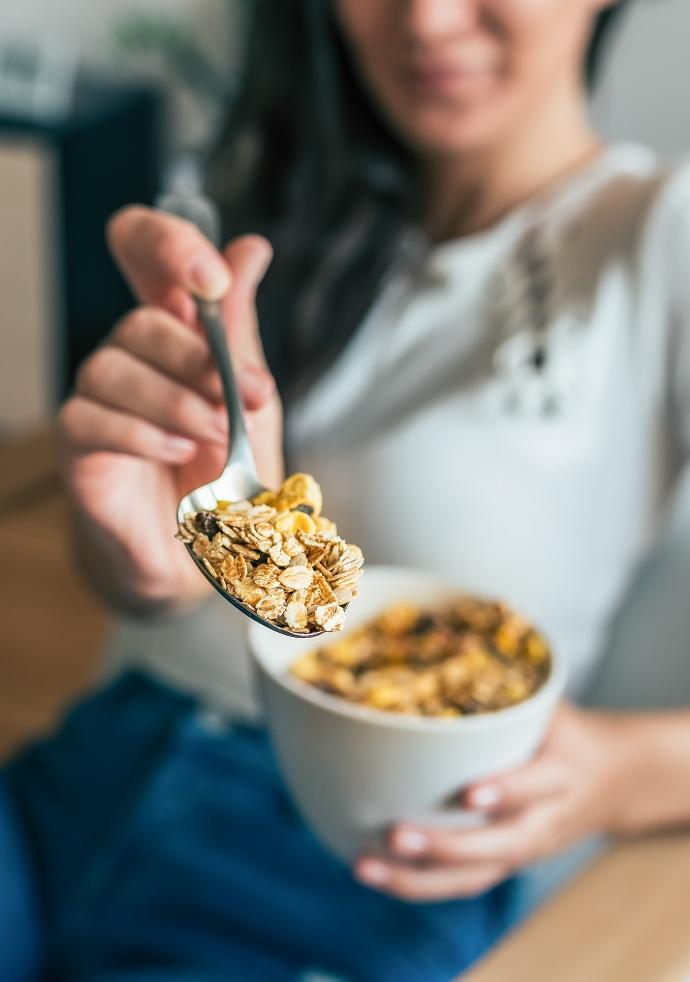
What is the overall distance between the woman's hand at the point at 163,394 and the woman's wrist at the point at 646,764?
0.66ft

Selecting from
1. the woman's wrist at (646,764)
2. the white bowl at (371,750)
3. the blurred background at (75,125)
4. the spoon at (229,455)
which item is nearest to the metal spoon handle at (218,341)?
the spoon at (229,455)

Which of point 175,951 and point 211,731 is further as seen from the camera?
point 211,731

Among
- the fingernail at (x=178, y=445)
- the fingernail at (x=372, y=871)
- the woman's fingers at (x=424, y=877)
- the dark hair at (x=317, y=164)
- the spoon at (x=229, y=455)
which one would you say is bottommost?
the woman's fingers at (x=424, y=877)

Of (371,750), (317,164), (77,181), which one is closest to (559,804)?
(371,750)

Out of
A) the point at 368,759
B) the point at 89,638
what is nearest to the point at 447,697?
the point at 368,759

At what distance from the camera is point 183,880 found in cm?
47

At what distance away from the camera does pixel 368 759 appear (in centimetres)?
32

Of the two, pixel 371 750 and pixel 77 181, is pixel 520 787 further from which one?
pixel 77 181

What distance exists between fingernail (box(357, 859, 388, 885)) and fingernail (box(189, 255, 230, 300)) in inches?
8.0

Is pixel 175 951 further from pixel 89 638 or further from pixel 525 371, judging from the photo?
pixel 89 638

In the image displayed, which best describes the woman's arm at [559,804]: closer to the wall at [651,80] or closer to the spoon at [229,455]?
the spoon at [229,455]

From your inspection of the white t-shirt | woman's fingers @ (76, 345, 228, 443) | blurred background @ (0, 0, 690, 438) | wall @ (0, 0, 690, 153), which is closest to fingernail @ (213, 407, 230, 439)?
woman's fingers @ (76, 345, 228, 443)

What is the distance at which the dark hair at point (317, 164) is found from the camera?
58 centimetres

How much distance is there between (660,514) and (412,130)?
0.22 meters
